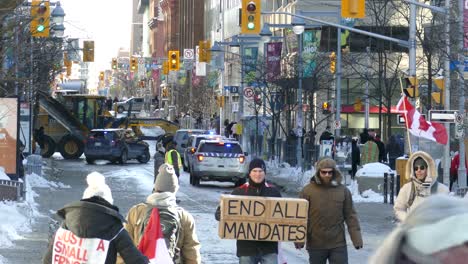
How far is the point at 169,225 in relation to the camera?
8141 mm

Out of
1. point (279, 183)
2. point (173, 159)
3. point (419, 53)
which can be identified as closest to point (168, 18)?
point (419, 53)

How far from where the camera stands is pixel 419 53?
208ft

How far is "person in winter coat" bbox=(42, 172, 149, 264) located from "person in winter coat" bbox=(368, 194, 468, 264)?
14.2ft

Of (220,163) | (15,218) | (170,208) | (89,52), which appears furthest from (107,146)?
(170,208)

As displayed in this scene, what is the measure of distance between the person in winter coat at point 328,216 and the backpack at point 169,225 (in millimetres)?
2449

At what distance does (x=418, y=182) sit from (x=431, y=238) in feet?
27.6

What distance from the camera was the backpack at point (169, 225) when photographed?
26.7 ft

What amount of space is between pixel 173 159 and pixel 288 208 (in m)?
14.7

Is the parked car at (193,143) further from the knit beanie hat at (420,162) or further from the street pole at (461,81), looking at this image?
the knit beanie hat at (420,162)

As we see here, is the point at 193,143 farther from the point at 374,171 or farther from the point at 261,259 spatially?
the point at 261,259

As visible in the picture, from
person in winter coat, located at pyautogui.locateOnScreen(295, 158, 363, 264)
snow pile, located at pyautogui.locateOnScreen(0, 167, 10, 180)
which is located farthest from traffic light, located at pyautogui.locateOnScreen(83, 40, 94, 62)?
person in winter coat, located at pyautogui.locateOnScreen(295, 158, 363, 264)

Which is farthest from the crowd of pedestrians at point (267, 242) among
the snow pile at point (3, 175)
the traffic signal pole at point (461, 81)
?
the traffic signal pole at point (461, 81)

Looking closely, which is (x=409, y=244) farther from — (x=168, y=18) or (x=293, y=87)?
(x=168, y=18)

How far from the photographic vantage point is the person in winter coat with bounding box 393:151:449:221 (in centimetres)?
1080
